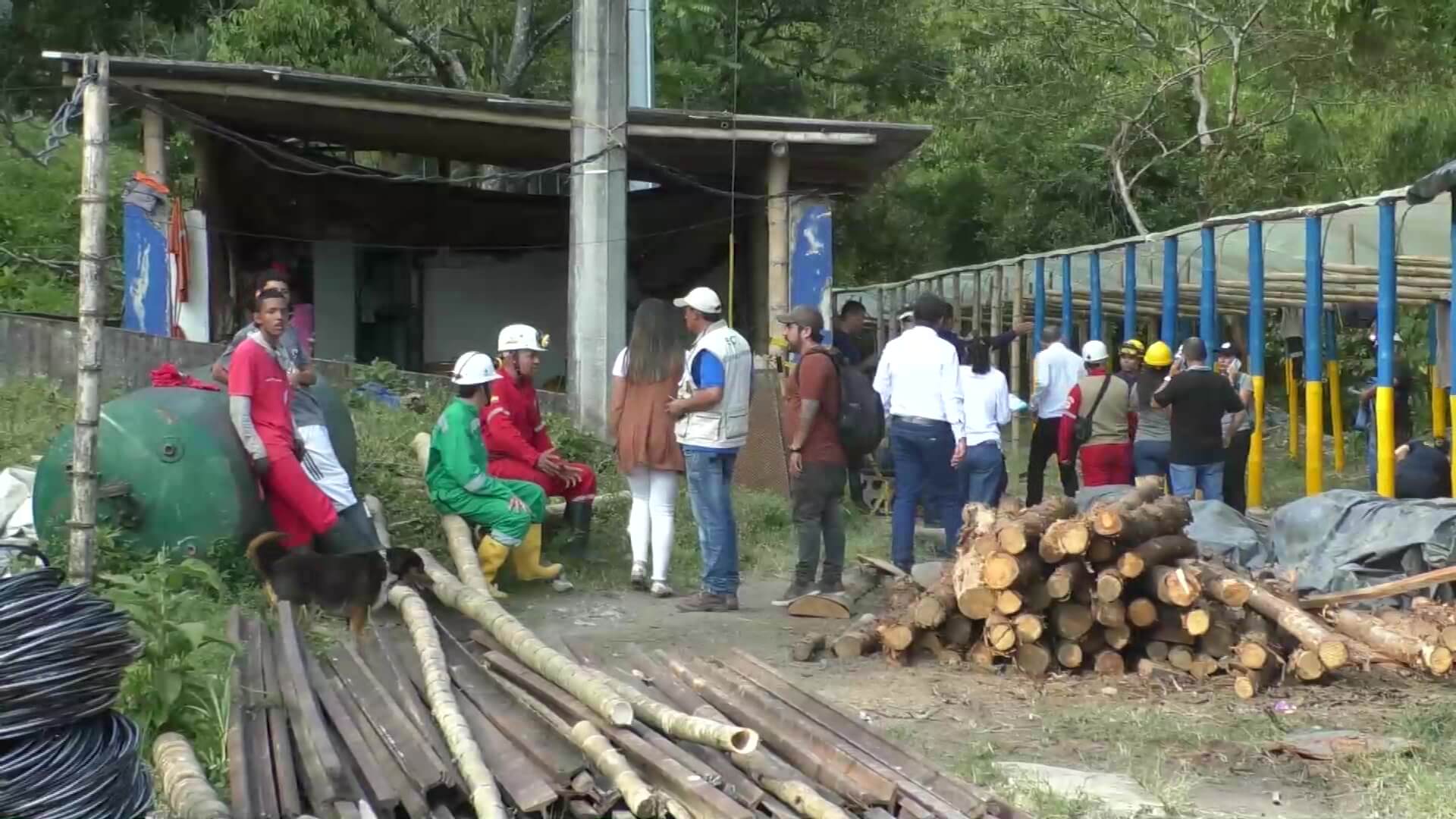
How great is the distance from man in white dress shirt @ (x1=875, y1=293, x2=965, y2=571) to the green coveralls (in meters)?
2.25

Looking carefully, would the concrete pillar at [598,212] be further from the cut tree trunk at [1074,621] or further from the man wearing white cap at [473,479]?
the cut tree trunk at [1074,621]

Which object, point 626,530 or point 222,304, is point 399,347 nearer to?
point 222,304

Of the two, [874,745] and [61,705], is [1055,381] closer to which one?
[874,745]

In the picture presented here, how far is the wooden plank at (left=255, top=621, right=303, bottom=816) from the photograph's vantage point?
5.02 metres

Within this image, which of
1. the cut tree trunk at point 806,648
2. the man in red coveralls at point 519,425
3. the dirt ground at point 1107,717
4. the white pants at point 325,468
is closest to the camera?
the dirt ground at point 1107,717

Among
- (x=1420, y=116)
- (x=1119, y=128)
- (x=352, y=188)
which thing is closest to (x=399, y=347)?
(x=352, y=188)

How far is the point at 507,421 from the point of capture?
400 inches

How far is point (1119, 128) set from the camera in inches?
1116

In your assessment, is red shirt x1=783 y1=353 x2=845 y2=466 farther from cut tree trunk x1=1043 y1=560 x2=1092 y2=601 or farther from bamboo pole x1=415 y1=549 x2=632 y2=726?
bamboo pole x1=415 y1=549 x2=632 y2=726

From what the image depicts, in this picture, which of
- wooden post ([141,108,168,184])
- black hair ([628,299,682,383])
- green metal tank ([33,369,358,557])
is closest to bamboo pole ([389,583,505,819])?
green metal tank ([33,369,358,557])

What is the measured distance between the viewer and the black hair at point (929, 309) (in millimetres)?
9867

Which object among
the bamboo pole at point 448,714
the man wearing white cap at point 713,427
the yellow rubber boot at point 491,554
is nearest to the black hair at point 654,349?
the man wearing white cap at point 713,427

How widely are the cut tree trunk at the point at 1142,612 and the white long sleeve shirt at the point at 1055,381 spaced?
5.86 meters

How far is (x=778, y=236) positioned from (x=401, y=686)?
1072 cm
